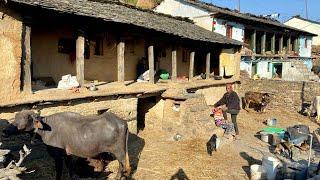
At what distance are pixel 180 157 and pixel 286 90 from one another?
12954 mm

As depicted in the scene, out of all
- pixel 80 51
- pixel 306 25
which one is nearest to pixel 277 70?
pixel 306 25

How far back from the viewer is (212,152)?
12.5 meters

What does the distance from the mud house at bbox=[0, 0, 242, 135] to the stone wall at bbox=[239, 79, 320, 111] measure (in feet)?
4.21

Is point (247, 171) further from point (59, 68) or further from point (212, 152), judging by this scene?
point (59, 68)

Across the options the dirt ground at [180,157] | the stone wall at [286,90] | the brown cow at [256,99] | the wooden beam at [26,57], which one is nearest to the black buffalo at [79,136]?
the dirt ground at [180,157]

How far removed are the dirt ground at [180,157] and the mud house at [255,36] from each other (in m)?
11.0

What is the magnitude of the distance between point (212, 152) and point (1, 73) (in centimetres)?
736

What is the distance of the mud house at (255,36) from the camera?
82.6 ft

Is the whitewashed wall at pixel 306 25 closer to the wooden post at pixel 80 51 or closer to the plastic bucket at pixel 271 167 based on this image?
the wooden post at pixel 80 51

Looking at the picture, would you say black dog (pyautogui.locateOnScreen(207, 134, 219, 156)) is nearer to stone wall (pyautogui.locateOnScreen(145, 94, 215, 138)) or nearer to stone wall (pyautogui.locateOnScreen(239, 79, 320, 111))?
stone wall (pyautogui.locateOnScreen(145, 94, 215, 138))

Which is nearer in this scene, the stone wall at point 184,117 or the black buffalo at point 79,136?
the black buffalo at point 79,136

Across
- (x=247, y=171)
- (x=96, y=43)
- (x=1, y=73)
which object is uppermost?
(x=96, y=43)

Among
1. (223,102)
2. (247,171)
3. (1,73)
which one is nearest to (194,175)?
(247,171)

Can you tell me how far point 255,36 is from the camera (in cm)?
2889
